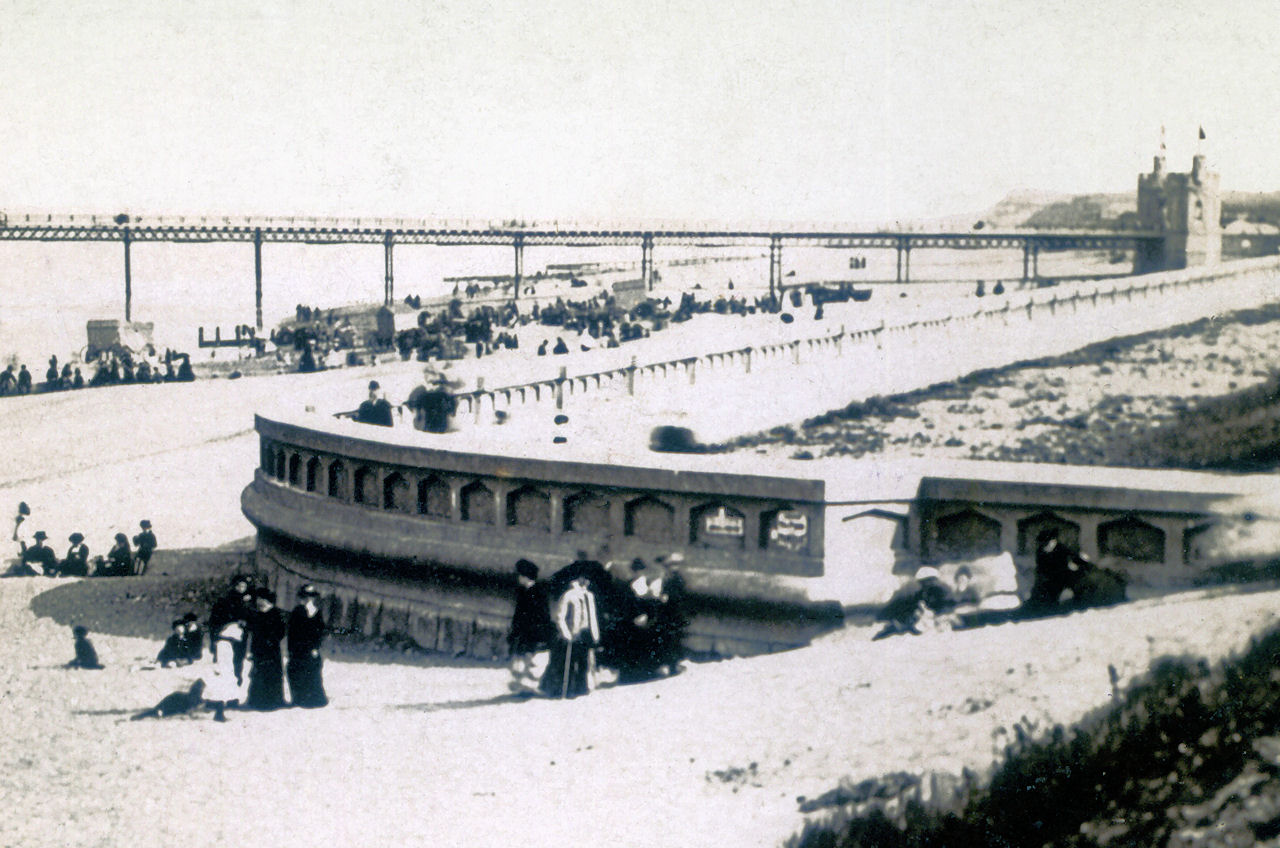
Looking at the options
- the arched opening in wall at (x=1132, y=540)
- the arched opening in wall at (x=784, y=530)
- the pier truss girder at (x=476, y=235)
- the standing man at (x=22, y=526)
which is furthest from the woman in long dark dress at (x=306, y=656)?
the pier truss girder at (x=476, y=235)

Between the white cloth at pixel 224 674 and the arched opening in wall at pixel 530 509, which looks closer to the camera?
the white cloth at pixel 224 674

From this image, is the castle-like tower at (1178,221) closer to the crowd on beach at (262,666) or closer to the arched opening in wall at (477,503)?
the arched opening in wall at (477,503)

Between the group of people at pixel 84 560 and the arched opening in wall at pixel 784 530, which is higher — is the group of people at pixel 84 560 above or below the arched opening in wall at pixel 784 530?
below

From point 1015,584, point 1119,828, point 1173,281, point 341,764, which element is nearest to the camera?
point 1119,828

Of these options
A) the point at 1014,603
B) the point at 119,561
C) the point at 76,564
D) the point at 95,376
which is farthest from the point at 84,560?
the point at 95,376

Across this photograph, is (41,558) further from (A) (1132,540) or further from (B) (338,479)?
(A) (1132,540)

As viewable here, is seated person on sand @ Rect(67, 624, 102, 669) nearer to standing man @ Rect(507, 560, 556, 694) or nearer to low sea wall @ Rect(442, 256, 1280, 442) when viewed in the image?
standing man @ Rect(507, 560, 556, 694)

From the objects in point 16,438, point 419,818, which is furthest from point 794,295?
point 419,818

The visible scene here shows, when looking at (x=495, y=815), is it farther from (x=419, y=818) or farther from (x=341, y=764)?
(x=341, y=764)
